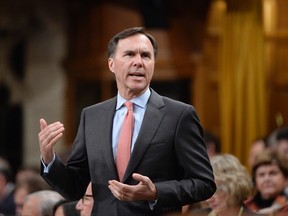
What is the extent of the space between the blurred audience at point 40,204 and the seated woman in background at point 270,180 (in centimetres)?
115

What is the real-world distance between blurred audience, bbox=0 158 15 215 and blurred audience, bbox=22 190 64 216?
182cm

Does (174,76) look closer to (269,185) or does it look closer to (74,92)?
(74,92)

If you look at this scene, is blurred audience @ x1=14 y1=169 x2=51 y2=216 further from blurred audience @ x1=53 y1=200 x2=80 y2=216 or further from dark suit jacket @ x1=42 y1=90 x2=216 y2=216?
dark suit jacket @ x1=42 y1=90 x2=216 y2=216

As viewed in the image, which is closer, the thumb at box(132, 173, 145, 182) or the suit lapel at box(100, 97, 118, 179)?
the thumb at box(132, 173, 145, 182)

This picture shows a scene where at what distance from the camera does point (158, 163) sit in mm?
3807

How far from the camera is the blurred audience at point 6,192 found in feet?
25.1

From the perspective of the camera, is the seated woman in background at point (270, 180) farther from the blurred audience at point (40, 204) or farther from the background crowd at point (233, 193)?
the blurred audience at point (40, 204)

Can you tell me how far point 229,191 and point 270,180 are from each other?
2.61 feet

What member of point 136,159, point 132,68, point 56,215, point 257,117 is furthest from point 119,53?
point 257,117

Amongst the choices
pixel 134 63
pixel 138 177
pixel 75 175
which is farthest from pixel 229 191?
pixel 138 177

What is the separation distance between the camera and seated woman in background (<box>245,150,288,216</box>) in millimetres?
5953

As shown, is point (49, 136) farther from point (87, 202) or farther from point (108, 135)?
point (87, 202)

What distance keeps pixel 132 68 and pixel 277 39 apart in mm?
6579

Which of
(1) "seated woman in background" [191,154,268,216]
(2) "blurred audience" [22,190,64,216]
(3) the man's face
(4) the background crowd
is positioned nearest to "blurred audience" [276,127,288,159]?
(4) the background crowd
